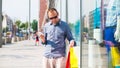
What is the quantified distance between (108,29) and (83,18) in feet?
2.45

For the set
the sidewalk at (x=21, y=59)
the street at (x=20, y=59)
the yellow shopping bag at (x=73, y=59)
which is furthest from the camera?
the street at (x=20, y=59)

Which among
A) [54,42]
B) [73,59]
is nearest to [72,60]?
[73,59]

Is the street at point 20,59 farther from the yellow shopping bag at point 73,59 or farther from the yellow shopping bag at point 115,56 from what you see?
the yellow shopping bag at point 115,56

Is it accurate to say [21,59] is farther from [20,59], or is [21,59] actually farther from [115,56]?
[115,56]

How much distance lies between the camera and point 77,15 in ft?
22.8

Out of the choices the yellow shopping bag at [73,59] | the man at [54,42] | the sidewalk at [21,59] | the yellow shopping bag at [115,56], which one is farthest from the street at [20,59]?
the yellow shopping bag at [115,56]

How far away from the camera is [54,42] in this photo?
5.90 m

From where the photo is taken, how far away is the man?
585 centimetres

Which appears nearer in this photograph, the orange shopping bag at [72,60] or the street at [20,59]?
the orange shopping bag at [72,60]

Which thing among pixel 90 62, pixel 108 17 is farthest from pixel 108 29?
pixel 90 62

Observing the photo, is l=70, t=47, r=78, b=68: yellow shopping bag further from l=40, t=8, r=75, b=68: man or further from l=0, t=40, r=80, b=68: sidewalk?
l=40, t=8, r=75, b=68: man

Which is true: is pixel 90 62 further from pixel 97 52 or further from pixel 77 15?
pixel 77 15

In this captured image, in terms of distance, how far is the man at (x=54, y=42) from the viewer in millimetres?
5848

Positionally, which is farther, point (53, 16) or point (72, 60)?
point (72, 60)
